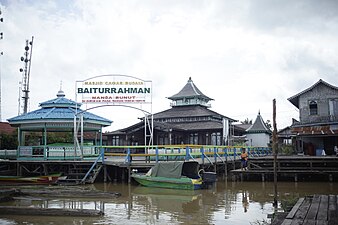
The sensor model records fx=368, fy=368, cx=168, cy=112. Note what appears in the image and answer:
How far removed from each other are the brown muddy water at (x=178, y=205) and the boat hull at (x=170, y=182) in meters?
0.41

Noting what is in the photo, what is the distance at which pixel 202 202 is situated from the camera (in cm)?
1395

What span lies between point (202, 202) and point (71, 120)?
40.4 feet

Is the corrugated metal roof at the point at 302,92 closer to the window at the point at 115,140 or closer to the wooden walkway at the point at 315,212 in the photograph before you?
the window at the point at 115,140

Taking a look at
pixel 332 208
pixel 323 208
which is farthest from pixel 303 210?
pixel 332 208

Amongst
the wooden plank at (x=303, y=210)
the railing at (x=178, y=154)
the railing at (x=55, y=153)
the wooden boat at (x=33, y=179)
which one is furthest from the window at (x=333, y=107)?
the wooden plank at (x=303, y=210)

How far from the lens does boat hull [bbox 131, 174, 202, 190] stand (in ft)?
57.0

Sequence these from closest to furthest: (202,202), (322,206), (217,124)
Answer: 1. (322,206)
2. (202,202)
3. (217,124)

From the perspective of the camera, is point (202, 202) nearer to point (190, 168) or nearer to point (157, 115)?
point (190, 168)

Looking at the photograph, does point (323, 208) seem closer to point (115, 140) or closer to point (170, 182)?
point (170, 182)

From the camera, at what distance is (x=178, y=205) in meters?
13.4

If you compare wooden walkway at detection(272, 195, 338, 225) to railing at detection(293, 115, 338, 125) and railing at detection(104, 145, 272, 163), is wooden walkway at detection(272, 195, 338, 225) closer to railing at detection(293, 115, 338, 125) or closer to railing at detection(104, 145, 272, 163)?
railing at detection(104, 145, 272, 163)

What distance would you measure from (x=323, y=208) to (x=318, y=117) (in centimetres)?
2231

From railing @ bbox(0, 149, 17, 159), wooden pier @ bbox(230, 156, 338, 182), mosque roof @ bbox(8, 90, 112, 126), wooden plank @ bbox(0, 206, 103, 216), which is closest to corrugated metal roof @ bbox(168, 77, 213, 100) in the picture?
mosque roof @ bbox(8, 90, 112, 126)

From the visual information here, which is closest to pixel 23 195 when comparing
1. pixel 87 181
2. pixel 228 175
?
pixel 87 181
